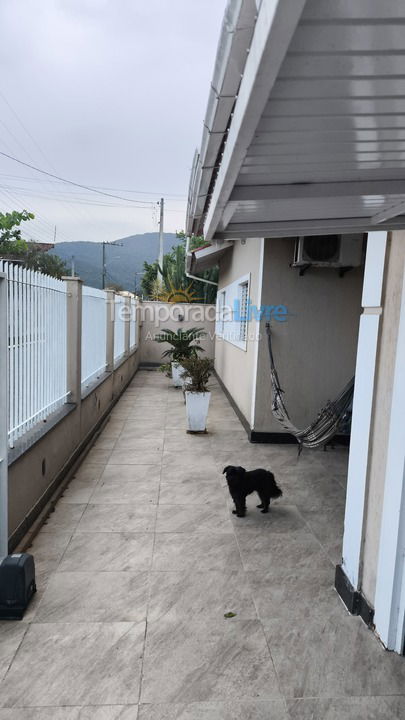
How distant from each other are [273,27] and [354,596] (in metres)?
2.94

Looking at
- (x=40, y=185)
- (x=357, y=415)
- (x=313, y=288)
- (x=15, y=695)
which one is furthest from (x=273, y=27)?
(x=40, y=185)

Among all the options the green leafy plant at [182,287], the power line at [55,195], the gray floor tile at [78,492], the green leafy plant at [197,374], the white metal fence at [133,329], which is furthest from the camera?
the power line at [55,195]

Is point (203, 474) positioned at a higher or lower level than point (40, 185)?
lower

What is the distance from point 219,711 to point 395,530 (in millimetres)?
1175

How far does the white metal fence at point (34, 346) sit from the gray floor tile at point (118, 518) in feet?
3.01

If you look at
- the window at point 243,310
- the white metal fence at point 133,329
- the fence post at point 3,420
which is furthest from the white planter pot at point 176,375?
the fence post at point 3,420

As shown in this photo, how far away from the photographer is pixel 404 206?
2180 mm

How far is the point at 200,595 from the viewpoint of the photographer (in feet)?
10.1

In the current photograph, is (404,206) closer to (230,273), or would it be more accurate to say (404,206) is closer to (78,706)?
(78,706)

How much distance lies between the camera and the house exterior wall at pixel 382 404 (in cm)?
260

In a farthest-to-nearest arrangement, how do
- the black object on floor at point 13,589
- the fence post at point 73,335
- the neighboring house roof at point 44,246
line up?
the neighboring house roof at point 44,246, the fence post at point 73,335, the black object on floor at point 13,589

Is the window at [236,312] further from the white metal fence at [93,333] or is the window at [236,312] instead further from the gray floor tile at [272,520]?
the gray floor tile at [272,520]

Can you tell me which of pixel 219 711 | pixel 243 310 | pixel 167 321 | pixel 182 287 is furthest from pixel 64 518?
pixel 182 287

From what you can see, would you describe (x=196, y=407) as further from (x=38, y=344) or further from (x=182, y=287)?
(x=182, y=287)
